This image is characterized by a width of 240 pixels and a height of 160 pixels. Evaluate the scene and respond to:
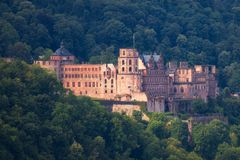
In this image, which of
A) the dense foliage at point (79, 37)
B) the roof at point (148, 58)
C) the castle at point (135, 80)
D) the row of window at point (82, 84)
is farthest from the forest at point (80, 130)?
the dense foliage at point (79, 37)

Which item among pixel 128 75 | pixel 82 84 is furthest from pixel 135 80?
pixel 82 84

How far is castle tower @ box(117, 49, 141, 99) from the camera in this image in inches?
6619

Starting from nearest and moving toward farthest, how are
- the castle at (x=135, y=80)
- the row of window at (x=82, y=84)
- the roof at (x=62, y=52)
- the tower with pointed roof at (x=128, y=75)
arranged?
the tower with pointed roof at (x=128, y=75)
the castle at (x=135, y=80)
the row of window at (x=82, y=84)
the roof at (x=62, y=52)

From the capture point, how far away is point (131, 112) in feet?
545

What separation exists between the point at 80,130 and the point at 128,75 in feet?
48.5

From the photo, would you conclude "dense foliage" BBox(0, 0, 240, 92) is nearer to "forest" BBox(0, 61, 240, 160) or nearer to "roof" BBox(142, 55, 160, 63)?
"roof" BBox(142, 55, 160, 63)

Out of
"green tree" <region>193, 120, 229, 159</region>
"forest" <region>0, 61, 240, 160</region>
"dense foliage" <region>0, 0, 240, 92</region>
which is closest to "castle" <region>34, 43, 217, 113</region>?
"forest" <region>0, 61, 240, 160</region>

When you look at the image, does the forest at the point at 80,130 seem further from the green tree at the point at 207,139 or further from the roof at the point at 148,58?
the roof at the point at 148,58

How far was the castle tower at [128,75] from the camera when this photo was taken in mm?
168125

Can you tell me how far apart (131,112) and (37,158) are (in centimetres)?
2176

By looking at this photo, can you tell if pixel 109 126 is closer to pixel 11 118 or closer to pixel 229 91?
pixel 11 118

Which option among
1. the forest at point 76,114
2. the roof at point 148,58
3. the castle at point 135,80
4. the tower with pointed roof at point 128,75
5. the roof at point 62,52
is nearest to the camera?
Result: the forest at point 76,114

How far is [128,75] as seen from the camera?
168 m

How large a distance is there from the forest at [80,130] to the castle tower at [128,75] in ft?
13.2
